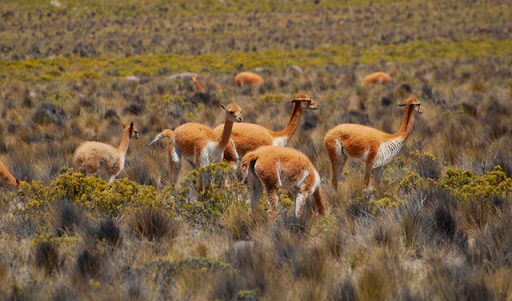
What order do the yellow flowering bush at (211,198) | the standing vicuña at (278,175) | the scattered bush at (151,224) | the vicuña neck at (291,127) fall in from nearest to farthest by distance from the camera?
1. the scattered bush at (151,224)
2. the standing vicuña at (278,175)
3. the yellow flowering bush at (211,198)
4. the vicuña neck at (291,127)

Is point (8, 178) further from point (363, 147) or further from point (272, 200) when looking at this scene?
point (363, 147)

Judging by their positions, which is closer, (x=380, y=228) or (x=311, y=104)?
(x=380, y=228)

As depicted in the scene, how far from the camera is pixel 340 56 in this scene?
29438 millimetres

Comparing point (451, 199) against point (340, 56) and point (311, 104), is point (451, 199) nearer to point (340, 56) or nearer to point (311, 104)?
point (311, 104)

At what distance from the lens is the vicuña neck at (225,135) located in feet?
17.8

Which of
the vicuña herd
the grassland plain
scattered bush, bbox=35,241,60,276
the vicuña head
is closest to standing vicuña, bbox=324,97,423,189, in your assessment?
the vicuña herd

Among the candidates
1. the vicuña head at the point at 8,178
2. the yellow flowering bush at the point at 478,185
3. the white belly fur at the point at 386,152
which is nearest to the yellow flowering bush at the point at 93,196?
the vicuña head at the point at 8,178

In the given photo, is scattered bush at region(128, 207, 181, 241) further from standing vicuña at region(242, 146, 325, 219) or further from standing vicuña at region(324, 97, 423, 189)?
standing vicuña at region(324, 97, 423, 189)

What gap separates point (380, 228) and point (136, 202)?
2.76 metres

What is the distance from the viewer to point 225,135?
548cm

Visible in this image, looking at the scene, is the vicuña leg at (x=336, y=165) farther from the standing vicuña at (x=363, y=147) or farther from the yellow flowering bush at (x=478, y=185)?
the yellow flowering bush at (x=478, y=185)

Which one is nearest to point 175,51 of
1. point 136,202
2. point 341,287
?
point 136,202

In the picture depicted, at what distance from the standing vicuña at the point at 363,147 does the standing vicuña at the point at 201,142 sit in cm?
151

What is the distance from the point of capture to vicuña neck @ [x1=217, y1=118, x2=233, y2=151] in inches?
214
